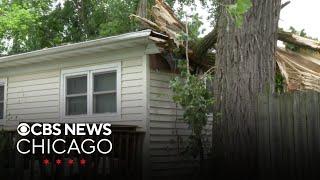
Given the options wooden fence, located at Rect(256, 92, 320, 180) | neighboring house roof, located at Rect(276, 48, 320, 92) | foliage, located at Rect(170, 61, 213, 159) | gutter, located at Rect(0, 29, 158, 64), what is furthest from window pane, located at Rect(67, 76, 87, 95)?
wooden fence, located at Rect(256, 92, 320, 180)

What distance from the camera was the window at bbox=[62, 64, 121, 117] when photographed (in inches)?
417

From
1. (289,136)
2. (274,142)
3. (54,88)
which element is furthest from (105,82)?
(289,136)

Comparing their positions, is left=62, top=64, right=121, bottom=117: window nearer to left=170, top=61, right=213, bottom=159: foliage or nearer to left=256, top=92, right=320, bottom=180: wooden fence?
left=170, top=61, right=213, bottom=159: foliage

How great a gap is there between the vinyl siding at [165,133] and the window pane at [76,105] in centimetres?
190

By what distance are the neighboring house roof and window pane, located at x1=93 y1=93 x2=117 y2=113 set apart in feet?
11.5

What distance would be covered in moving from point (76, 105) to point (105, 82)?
3.48ft

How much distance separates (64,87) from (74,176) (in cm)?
309

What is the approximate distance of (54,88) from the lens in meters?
11.7

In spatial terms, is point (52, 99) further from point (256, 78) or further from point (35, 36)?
point (35, 36)

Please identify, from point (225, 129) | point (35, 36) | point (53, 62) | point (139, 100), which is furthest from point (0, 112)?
point (35, 36)

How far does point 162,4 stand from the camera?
11.0 m

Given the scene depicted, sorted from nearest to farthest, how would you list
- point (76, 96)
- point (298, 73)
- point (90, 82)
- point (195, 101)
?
point (195, 101) → point (298, 73) → point (90, 82) → point (76, 96)

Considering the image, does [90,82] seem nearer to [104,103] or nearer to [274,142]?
[104,103]

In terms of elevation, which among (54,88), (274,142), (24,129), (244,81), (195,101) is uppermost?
(54,88)
